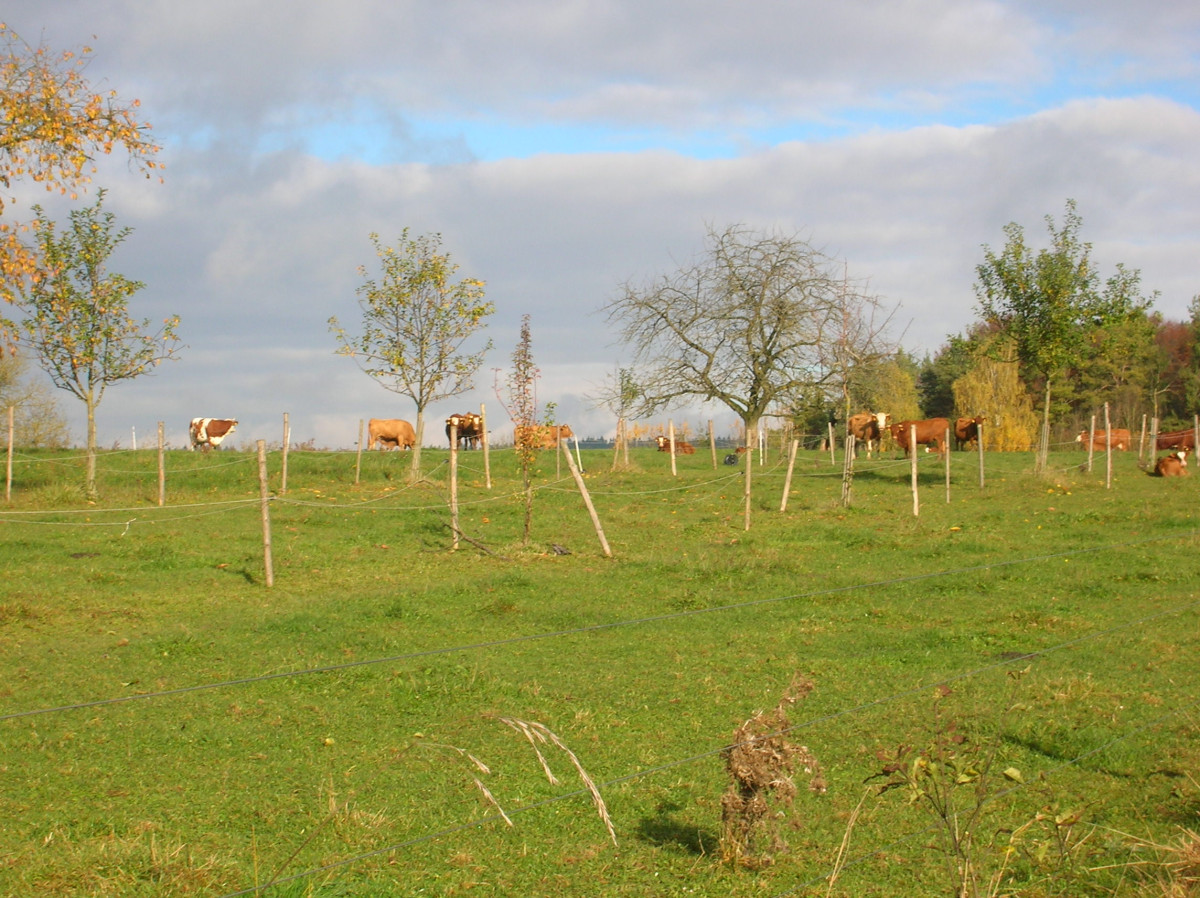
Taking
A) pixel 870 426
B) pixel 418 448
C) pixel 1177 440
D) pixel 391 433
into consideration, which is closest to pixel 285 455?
pixel 418 448

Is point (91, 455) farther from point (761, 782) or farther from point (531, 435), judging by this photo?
point (761, 782)

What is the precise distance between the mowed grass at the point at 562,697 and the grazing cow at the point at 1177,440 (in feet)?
71.9

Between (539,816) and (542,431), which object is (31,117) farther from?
(539,816)

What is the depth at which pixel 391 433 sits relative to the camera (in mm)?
35781

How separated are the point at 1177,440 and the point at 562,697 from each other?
127 ft

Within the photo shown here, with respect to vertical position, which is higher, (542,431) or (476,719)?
(542,431)

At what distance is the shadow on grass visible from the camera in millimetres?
5148

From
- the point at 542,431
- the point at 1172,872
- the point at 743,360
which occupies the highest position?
the point at 743,360

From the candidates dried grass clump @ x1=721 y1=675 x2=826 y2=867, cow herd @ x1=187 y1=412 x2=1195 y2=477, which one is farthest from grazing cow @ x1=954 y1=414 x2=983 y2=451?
dried grass clump @ x1=721 y1=675 x2=826 y2=867

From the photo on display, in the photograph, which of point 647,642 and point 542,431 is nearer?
point 647,642

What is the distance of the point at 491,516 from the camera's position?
774 inches

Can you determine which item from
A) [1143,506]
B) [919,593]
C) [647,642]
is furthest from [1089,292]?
[647,642]

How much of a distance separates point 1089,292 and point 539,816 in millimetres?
25124

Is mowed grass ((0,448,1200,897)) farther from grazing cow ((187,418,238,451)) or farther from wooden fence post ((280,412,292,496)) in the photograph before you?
grazing cow ((187,418,238,451))
